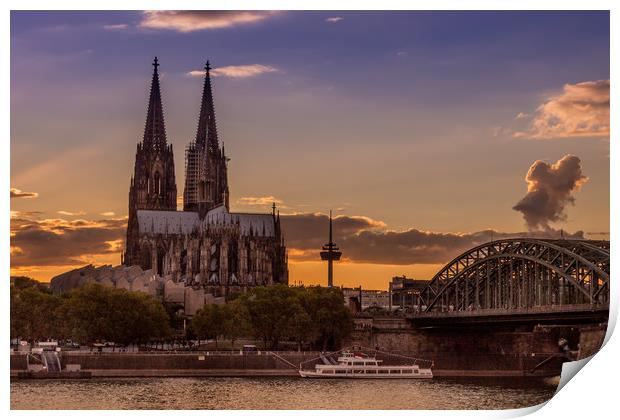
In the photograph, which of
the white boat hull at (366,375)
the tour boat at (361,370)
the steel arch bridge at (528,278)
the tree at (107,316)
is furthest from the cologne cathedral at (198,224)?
the white boat hull at (366,375)

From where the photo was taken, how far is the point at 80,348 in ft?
262

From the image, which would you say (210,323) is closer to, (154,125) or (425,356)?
(425,356)

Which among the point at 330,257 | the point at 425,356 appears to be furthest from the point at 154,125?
the point at 425,356

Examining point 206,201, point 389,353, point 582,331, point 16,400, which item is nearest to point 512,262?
point 389,353

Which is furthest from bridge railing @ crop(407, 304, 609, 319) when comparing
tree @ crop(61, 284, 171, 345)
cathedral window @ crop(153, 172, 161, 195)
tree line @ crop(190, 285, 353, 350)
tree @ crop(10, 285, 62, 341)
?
cathedral window @ crop(153, 172, 161, 195)

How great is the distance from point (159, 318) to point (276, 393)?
23.1m

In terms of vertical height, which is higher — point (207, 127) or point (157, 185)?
point (207, 127)

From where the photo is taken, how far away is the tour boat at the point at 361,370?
75.0m

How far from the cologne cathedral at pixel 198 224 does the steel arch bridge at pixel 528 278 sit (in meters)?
25.8

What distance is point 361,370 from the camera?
7625 centimetres

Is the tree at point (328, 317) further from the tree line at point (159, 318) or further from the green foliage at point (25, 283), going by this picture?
the green foliage at point (25, 283)

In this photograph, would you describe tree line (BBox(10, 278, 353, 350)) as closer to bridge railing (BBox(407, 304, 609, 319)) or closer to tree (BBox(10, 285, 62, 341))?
tree (BBox(10, 285, 62, 341))
